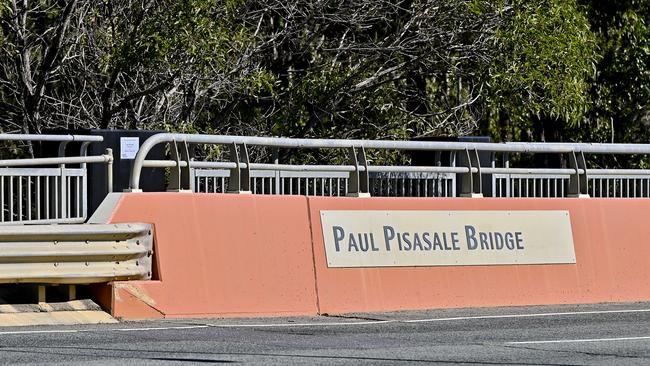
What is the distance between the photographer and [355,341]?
10477mm

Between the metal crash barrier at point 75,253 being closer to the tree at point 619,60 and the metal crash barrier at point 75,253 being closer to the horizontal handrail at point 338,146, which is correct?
the horizontal handrail at point 338,146

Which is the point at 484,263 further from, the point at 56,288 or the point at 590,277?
the point at 56,288

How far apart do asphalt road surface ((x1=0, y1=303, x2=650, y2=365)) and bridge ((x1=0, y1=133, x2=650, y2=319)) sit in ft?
1.23

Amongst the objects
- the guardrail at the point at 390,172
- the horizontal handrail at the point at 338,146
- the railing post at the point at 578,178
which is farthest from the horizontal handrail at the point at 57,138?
the railing post at the point at 578,178

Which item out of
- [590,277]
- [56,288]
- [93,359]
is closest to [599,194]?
[590,277]

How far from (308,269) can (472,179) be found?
2339 millimetres

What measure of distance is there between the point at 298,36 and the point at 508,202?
393 inches

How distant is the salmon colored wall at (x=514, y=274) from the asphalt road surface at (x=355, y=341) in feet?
1.10

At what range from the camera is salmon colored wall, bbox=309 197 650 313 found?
13.2 meters

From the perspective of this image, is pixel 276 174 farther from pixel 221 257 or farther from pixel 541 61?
pixel 541 61

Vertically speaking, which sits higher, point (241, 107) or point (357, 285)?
point (241, 107)

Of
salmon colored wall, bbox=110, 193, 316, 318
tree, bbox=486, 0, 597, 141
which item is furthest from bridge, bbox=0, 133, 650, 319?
tree, bbox=486, 0, 597, 141

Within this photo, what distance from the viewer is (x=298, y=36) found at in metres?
23.6

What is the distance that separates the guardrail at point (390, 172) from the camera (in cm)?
1262
